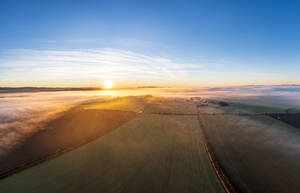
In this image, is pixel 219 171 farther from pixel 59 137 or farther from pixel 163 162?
pixel 59 137

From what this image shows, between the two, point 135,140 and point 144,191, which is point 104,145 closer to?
point 135,140

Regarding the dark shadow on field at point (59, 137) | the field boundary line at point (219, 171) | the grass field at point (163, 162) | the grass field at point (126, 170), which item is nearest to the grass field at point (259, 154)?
the grass field at point (163, 162)

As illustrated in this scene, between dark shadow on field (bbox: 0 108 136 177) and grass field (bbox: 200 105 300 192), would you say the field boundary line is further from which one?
dark shadow on field (bbox: 0 108 136 177)

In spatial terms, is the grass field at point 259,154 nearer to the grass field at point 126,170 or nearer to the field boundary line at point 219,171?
the field boundary line at point 219,171

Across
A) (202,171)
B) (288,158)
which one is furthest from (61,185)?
(288,158)

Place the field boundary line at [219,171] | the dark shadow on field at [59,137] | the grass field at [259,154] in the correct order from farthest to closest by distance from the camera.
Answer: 1. the dark shadow on field at [59,137]
2. the grass field at [259,154]
3. the field boundary line at [219,171]

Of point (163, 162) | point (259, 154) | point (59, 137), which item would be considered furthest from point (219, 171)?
point (59, 137)
